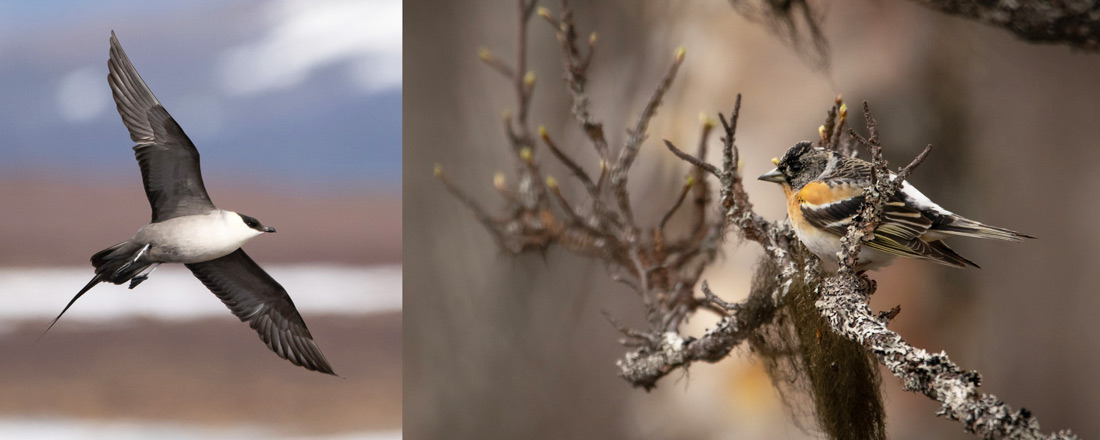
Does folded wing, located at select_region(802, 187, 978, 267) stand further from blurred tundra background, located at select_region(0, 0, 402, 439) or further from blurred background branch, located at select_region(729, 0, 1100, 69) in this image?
blurred tundra background, located at select_region(0, 0, 402, 439)

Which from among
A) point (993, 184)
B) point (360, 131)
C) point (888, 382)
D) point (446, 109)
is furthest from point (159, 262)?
point (993, 184)

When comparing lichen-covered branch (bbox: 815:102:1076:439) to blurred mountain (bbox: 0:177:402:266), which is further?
blurred mountain (bbox: 0:177:402:266)

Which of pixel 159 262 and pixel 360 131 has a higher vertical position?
pixel 360 131

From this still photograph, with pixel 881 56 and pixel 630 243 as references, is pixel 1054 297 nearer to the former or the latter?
pixel 881 56

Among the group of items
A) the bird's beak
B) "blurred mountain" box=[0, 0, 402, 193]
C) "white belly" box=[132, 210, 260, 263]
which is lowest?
"white belly" box=[132, 210, 260, 263]

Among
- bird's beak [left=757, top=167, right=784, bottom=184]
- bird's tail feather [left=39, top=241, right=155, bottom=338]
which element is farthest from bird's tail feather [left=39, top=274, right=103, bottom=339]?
bird's beak [left=757, top=167, right=784, bottom=184]

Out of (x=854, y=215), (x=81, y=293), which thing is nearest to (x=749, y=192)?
(x=854, y=215)

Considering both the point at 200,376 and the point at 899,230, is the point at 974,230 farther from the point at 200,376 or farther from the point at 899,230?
the point at 200,376
